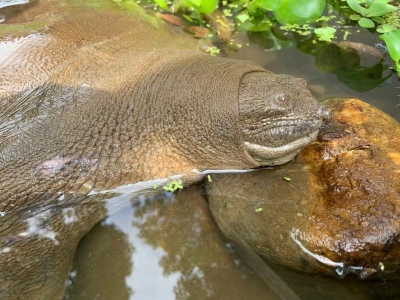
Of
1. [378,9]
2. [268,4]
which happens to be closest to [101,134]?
[268,4]

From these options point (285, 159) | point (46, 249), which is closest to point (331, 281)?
point (285, 159)

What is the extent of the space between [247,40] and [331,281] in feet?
8.56

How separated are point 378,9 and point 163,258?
124 inches

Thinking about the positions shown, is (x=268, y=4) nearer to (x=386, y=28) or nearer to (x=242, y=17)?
(x=242, y=17)

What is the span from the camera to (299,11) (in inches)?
163

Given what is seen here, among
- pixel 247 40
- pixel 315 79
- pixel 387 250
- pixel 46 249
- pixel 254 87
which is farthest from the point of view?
pixel 247 40

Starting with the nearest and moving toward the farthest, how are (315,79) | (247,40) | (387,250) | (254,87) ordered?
(387,250) → (254,87) → (315,79) → (247,40)

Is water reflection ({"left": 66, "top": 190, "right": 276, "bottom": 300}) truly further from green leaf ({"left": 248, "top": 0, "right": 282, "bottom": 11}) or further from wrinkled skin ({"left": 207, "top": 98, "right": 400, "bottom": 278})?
green leaf ({"left": 248, "top": 0, "right": 282, "bottom": 11})

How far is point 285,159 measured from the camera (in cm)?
302

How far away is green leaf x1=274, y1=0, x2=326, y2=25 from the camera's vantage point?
409cm

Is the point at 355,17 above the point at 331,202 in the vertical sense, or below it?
above

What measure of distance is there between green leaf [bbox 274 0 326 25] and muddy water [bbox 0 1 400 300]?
2.14 metres

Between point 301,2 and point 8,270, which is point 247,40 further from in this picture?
point 8,270

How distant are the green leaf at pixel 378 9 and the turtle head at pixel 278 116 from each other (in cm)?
172
